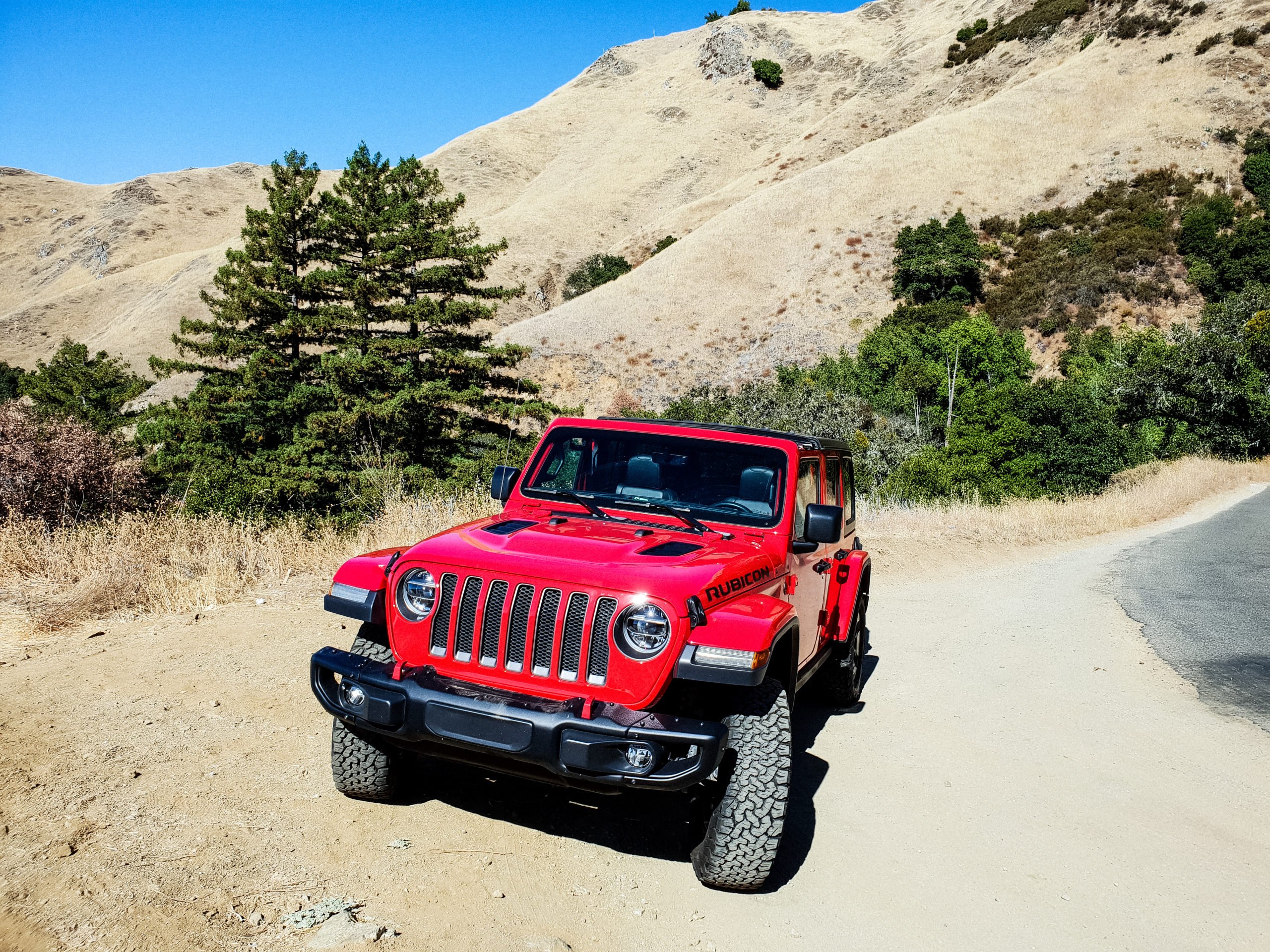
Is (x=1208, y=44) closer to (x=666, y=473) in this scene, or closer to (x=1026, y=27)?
(x=1026, y=27)

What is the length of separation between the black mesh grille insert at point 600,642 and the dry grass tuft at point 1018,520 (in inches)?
371

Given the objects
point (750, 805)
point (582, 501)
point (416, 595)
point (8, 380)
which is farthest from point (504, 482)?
point (8, 380)

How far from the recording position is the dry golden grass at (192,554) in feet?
23.7

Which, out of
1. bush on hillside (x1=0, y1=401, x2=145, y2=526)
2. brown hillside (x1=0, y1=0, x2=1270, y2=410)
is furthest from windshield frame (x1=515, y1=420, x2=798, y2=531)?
brown hillside (x1=0, y1=0, x2=1270, y2=410)

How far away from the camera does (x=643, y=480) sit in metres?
5.02

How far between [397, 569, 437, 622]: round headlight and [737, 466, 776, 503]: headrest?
186 cm

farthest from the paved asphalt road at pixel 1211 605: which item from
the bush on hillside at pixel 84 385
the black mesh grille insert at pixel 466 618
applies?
the bush on hillside at pixel 84 385

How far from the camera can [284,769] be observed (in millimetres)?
4613

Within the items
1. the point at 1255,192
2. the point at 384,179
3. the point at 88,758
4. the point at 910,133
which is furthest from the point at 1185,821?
the point at 910,133

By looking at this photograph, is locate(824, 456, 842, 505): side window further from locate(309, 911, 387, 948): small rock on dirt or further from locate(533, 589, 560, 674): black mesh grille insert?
locate(309, 911, 387, 948): small rock on dirt

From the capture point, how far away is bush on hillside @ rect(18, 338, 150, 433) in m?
34.3

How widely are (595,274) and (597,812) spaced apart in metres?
70.5

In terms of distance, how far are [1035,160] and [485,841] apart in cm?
6914

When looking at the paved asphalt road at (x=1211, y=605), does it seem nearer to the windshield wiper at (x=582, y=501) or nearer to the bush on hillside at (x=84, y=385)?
the windshield wiper at (x=582, y=501)
